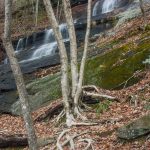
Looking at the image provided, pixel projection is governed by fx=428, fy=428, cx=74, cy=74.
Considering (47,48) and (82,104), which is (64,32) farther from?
(82,104)

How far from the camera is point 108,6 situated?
124 ft

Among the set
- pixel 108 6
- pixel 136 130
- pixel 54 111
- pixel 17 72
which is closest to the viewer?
pixel 17 72

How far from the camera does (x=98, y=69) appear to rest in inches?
699

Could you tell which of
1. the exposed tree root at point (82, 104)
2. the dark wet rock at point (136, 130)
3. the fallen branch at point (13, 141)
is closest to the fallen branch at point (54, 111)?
the exposed tree root at point (82, 104)

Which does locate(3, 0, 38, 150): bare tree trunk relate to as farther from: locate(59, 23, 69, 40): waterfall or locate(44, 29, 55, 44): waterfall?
locate(44, 29, 55, 44): waterfall

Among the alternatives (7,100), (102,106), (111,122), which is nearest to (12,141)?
(111,122)

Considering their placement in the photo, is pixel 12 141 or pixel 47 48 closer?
pixel 12 141

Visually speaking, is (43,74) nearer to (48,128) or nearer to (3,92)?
(3,92)

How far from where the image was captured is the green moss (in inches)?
645

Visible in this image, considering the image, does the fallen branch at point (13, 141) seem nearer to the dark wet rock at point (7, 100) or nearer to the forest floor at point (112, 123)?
the forest floor at point (112, 123)

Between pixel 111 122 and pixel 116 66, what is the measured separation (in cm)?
546

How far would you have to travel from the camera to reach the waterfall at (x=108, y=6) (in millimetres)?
37406

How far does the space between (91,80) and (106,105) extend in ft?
11.0

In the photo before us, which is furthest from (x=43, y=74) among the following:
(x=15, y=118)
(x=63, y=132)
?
(x=63, y=132)
